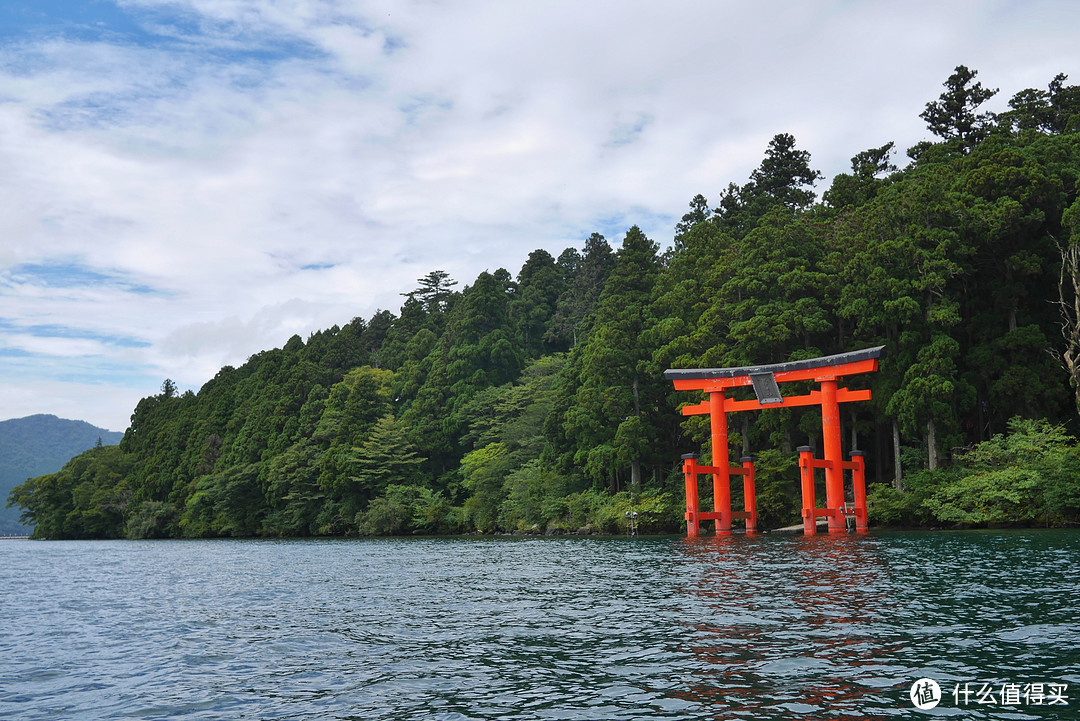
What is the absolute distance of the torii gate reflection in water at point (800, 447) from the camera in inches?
1265

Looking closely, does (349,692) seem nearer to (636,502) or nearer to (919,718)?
(919,718)

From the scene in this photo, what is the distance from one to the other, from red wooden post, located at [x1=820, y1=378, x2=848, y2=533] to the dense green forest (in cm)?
250

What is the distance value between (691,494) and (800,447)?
17.6 ft

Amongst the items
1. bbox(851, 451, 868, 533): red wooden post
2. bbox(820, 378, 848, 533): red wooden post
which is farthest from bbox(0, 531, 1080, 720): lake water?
bbox(851, 451, 868, 533): red wooden post

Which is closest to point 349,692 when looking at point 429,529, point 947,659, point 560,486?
point 947,659

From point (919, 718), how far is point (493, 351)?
203ft

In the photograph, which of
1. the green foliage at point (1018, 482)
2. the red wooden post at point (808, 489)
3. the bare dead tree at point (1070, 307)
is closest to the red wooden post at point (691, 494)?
the red wooden post at point (808, 489)

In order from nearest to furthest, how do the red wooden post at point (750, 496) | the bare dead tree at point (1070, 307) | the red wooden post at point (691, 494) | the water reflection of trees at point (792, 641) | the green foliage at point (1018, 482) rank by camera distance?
1. the water reflection of trees at point (792, 641)
2. the green foliage at point (1018, 482)
3. the bare dead tree at point (1070, 307)
4. the red wooden post at point (691, 494)
5. the red wooden post at point (750, 496)

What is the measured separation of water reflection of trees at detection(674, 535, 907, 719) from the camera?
7.12 meters

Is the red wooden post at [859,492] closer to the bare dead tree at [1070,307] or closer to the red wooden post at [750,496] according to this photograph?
the red wooden post at [750,496]

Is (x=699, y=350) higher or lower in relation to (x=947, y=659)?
higher

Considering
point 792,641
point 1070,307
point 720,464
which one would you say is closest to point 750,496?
point 720,464

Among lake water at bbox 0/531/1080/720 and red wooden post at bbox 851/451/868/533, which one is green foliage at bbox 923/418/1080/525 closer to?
red wooden post at bbox 851/451/868/533

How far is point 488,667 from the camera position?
9188mm
